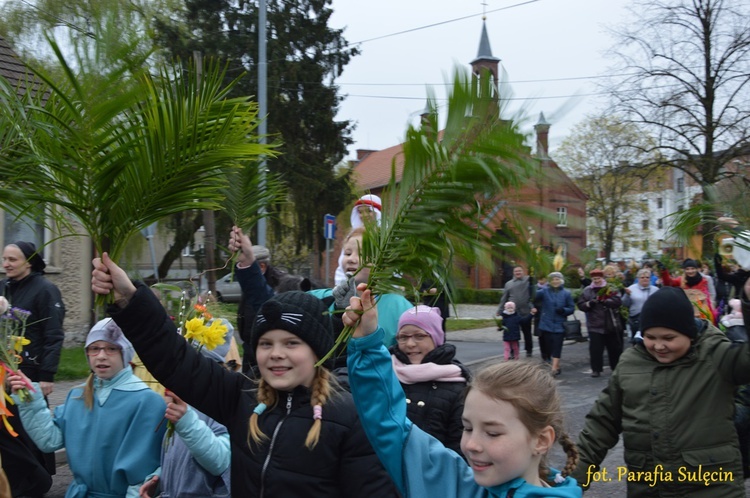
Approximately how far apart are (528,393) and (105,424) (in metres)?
2.52

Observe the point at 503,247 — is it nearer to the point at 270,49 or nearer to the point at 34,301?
the point at 34,301

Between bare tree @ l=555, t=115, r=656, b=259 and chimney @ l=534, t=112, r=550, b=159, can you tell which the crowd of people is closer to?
chimney @ l=534, t=112, r=550, b=159

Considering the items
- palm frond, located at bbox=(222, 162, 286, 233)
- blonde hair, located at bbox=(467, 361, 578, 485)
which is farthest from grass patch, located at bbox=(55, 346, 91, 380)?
blonde hair, located at bbox=(467, 361, 578, 485)

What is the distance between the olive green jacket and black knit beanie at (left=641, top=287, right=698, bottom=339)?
136 millimetres

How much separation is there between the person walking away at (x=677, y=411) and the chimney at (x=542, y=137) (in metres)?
2.36

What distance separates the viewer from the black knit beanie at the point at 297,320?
9.09 ft

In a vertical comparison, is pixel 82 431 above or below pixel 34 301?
below

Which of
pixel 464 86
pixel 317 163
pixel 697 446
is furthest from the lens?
pixel 317 163

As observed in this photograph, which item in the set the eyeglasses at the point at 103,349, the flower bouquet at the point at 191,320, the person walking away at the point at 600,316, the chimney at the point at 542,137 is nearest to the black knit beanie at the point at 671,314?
the flower bouquet at the point at 191,320

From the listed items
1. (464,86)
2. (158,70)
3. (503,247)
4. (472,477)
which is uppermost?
(158,70)

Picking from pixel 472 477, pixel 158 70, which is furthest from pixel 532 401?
pixel 158 70

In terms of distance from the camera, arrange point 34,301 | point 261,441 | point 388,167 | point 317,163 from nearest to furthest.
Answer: point 388,167 < point 261,441 < point 34,301 < point 317,163

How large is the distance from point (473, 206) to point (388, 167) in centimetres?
28

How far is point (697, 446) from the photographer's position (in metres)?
3.44
